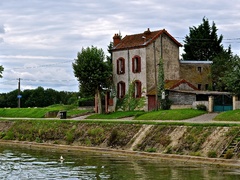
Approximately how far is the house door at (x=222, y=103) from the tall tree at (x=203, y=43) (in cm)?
3735

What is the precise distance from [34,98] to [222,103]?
79083 millimetres

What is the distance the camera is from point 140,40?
265 ft

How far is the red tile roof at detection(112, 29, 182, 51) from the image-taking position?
79000 millimetres

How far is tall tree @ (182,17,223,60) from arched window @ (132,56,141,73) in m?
28.6

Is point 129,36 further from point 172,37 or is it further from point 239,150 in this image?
point 239,150

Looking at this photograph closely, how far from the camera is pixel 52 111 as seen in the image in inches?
3366

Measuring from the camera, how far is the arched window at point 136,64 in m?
79.6

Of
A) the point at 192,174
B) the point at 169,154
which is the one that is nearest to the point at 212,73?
the point at 169,154

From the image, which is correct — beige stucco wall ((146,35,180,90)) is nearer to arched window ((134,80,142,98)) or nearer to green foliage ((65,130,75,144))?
arched window ((134,80,142,98))

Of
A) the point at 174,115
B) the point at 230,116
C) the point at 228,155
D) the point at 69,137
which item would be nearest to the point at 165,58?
the point at 174,115

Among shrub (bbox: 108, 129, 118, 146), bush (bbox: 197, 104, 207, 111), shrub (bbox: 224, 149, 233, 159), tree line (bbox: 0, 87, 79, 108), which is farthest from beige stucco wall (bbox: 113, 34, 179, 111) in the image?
tree line (bbox: 0, 87, 79, 108)

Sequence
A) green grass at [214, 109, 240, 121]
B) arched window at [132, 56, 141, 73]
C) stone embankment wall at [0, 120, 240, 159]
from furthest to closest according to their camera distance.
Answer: arched window at [132, 56, 141, 73]
green grass at [214, 109, 240, 121]
stone embankment wall at [0, 120, 240, 159]

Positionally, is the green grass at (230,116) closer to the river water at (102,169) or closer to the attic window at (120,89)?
the river water at (102,169)

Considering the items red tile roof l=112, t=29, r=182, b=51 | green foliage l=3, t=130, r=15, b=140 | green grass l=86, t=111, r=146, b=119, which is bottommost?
green foliage l=3, t=130, r=15, b=140
